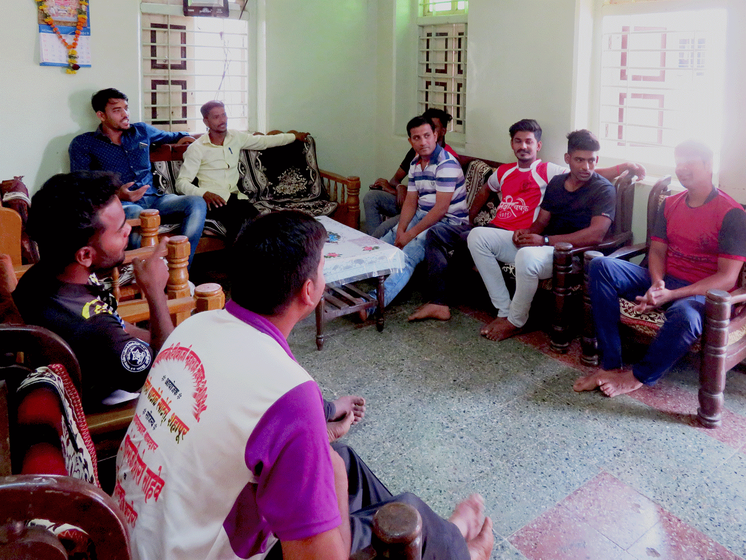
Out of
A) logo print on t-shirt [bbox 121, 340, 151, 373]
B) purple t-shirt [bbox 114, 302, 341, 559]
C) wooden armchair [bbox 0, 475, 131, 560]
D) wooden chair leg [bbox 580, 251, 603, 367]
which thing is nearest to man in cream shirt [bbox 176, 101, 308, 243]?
wooden chair leg [bbox 580, 251, 603, 367]

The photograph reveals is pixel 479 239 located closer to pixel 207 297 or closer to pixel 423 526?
pixel 207 297

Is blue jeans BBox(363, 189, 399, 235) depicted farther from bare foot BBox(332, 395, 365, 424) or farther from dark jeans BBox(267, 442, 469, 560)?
dark jeans BBox(267, 442, 469, 560)

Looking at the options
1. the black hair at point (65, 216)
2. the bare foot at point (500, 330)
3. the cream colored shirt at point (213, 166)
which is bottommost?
the bare foot at point (500, 330)

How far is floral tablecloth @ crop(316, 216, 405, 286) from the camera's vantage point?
3.23m

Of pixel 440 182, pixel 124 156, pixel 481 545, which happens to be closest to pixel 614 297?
pixel 440 182

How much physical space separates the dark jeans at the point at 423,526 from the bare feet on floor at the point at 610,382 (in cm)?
159

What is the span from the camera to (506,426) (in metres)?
2.58

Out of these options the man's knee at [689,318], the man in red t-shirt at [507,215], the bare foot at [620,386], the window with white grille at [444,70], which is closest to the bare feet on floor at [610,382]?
the bare foot at [620,386]

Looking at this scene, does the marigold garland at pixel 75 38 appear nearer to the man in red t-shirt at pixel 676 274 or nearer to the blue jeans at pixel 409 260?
the blue jeans at pixel 409 260

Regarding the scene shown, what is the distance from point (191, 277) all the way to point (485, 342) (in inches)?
83.9

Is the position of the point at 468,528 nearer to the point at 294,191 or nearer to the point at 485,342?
the point at 485,342

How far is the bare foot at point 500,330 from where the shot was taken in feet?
11.1

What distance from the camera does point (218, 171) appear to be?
14.4ft

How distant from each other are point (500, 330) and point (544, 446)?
1.03 m
